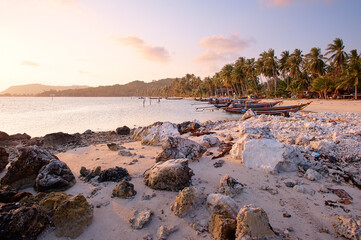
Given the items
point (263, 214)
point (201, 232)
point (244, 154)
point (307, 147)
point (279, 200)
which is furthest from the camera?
point (307, 147)

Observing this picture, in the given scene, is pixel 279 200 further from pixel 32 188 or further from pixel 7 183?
pixel 7 183

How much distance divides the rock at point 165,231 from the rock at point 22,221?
6.13 ft

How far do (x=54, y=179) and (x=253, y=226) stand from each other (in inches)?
171

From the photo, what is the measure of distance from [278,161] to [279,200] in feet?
4.47

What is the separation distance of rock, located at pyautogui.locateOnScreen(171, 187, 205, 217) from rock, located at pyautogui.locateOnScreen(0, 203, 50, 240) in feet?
7.04

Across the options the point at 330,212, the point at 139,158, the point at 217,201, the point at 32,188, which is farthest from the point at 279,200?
the point at 32,188

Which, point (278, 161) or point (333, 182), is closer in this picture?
point (333, 182)

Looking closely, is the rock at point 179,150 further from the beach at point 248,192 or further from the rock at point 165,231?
the rock at point 165,231

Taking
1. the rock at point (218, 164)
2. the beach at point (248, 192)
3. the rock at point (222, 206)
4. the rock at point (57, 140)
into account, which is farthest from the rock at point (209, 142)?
the rock at point (57, 140)

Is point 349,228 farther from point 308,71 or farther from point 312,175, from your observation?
point 308,71

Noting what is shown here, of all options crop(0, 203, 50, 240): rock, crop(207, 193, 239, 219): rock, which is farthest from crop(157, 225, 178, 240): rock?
crop(0, 203, 50, 240): rock

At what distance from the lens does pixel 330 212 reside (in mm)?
3279

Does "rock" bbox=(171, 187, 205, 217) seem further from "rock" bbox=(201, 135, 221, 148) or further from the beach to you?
"rock" bbox=(201, 135, 221, 148)

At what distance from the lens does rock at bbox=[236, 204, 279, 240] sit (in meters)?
2.50
